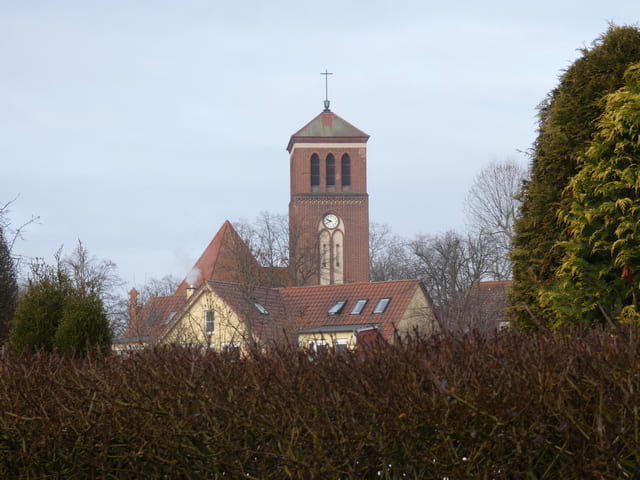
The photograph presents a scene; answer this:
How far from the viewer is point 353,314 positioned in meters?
36.9

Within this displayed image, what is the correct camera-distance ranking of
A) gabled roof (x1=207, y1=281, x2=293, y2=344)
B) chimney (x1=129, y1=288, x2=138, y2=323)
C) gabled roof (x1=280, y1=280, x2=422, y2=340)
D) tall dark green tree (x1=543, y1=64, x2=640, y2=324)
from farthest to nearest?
gabled roof (x1=280, y1=280, x2=422, y2=340) < gabled roof (x1=207, y1=281, x2=293, y2=344) < chimney (x1=129, y1=288, x2=138, y2=323) < tall dark green tree (x1=543, y1=64, x2=640, y2=324)

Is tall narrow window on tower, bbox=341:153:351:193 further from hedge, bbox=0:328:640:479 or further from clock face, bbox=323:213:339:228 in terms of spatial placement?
hedge, bbox=0:328:640:479

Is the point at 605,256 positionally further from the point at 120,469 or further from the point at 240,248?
the point at 240,248

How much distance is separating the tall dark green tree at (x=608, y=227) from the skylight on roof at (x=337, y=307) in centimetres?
2892

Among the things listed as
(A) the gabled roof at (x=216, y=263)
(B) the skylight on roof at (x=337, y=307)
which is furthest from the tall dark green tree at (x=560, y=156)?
(A) the gabled roof at (x=216, y=263)

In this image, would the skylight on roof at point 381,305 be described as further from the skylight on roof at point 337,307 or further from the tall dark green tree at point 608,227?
the tall dark green tree at point 608,227

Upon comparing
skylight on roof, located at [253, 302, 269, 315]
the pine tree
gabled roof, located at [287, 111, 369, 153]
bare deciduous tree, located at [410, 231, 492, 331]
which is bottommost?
the pine tree

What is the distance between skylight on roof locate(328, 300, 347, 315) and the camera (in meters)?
37.6

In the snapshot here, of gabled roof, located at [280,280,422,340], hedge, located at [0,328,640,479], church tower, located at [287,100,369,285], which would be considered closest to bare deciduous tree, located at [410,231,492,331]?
gabled roof, located at [280,280,422,340]

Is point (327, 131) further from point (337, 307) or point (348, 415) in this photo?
point (348, 415)

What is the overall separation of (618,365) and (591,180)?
17.6 ft

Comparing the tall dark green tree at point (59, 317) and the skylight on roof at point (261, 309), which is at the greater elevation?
the skylight on roof at point (261, 309)

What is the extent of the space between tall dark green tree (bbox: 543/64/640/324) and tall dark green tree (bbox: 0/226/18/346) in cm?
901

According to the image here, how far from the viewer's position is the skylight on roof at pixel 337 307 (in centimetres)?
3756
